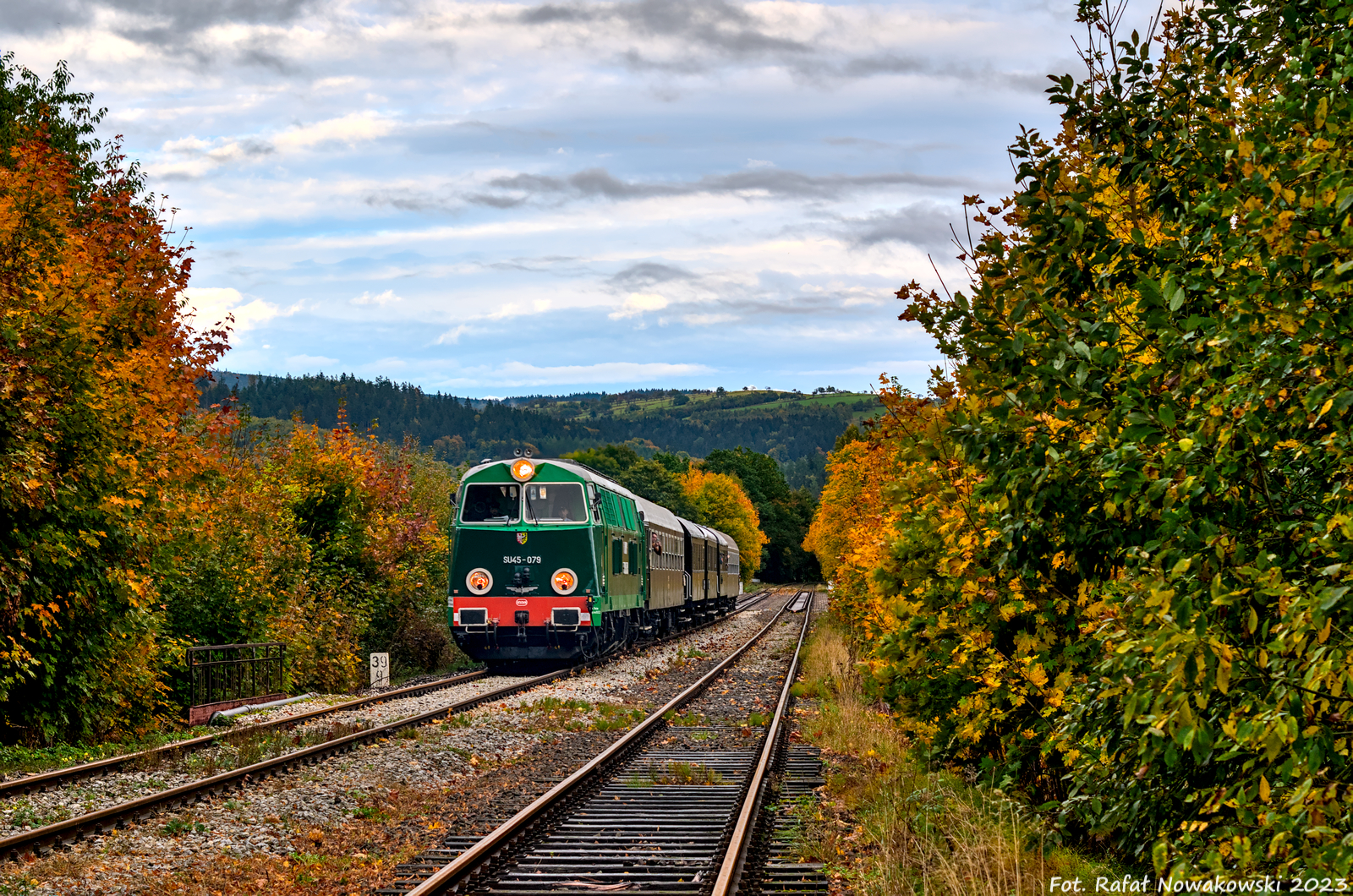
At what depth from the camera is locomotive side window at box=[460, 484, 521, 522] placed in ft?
76.6

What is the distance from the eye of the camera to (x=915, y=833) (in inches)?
353

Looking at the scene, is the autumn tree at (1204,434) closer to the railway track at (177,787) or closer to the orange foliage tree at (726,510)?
the railway track at (177,787)

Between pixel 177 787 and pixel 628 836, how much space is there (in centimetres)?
462

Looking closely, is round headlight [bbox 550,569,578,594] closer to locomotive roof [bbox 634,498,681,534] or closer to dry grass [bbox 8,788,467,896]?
locomotive roof [bbox 634,498,681,534]

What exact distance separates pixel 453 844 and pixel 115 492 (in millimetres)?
7943

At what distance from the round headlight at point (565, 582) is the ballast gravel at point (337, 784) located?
2.82 meters

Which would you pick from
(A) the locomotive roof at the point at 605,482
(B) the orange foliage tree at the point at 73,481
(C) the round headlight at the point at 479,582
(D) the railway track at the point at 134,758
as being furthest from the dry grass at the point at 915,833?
(A) the locomotive roof at the point at 605,482

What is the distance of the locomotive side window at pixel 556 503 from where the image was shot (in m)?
23.1

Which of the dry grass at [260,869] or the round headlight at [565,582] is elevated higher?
the round headlight at [565,582]

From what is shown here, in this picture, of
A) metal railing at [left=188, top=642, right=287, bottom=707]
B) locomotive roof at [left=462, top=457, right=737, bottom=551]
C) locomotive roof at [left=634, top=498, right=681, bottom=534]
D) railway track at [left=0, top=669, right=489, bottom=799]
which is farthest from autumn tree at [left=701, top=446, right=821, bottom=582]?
railway track at [left=0, top=669, right=489, bottom=799]

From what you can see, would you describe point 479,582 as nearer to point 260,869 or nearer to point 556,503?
point 556,503

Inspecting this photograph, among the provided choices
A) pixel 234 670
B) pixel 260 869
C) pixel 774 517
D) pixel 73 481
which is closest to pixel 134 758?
pixel 73 481

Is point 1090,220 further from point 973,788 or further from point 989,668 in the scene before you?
point 973,788

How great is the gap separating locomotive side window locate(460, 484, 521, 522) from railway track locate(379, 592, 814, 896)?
10129mm
